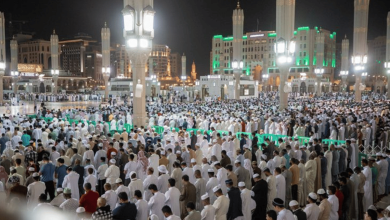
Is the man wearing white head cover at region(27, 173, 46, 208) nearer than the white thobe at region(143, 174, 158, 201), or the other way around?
the man wearing white head cover at region(27, 173, 46, 208)

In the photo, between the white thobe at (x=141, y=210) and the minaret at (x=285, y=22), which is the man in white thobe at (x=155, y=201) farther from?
the minaret at (x=285, y=22)

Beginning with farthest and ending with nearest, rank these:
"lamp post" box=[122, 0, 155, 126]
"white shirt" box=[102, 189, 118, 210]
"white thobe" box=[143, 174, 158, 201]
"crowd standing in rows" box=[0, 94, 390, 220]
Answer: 1. "lamp post" box=[122, 0, 155, 126]
2. "white thobe" box=[143, 174, 158, 201]
3. "white shirt" box=[102, 189, 118, 210]
4. "crowd standing in rows" box=[0, 94, 390, 220]

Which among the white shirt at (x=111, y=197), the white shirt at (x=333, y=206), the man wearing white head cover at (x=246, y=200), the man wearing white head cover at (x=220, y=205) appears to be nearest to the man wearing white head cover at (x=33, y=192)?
the white shirt at (x=111, y=197)

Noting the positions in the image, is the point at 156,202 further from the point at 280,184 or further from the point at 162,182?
the point at 280,184

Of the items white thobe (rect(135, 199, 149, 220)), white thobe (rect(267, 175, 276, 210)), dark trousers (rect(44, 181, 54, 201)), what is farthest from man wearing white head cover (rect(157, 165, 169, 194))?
dark trousers (rect(44, 181, 54, 201))

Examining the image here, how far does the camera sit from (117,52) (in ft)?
406

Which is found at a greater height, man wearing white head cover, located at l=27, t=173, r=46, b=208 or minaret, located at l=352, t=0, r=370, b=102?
minaret, located at l=352, t=0, r=370, b=102

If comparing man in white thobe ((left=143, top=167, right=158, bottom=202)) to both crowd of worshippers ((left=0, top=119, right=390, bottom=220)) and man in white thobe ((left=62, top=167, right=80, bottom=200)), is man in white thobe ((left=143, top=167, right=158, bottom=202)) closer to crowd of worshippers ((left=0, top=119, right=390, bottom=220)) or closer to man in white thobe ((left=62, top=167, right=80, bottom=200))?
crowd of worshippers ((left=0, top=119, right=390, bottom=220))

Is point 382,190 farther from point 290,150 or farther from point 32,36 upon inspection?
point 32,36

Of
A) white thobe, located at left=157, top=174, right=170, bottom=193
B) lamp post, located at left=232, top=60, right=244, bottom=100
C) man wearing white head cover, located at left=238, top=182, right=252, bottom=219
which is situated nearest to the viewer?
man wearing white head cover, located at left=238, top=182, right=252, bottom=219

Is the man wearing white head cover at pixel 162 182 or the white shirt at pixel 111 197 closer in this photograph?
the white shirt at pixel 111 197

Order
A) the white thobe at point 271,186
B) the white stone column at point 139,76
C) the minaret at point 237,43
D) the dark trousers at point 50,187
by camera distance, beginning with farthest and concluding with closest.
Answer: the minaret at point 237,43, the white stone column at point 139,76, the dark trousers at point 50,187, the white thobe at point 271,186

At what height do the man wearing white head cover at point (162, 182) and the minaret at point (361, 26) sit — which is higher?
the minaret at point (361, 26)

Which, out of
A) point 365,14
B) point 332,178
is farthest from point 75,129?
point 365,14
